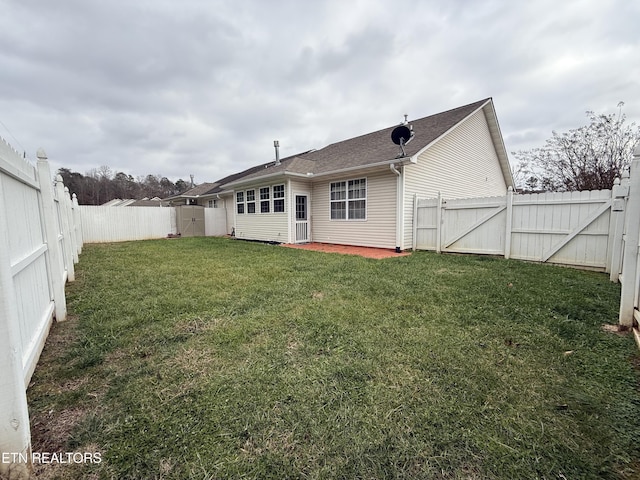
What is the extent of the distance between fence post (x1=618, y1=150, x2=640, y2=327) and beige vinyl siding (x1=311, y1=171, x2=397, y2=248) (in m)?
5.89

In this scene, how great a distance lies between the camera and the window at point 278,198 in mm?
11062

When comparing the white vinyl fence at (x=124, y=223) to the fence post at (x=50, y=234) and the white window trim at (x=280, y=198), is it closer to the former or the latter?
the white window trim at (x=280, y=198)

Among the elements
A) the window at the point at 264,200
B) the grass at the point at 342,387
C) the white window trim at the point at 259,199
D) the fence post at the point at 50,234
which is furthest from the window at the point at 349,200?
the fence post at the point at 50,234

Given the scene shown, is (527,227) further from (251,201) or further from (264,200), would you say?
(251,201)

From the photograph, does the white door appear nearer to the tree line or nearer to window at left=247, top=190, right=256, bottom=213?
Answer: window at left=247, top=190, right=256, bottom=213

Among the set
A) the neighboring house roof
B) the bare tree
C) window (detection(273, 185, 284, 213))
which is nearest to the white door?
window (detection(273, 185, 284, 213))

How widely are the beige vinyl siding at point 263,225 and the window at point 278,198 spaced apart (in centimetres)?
18

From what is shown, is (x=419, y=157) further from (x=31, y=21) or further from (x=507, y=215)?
(x=31, y=21)

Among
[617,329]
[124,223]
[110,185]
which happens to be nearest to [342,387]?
[617,329]

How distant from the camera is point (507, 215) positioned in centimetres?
690

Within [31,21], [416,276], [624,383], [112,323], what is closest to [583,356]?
[624,383]

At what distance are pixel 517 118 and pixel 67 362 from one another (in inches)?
852

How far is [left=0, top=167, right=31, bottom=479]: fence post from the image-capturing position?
1.24 m

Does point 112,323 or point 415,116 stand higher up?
point 415,116
